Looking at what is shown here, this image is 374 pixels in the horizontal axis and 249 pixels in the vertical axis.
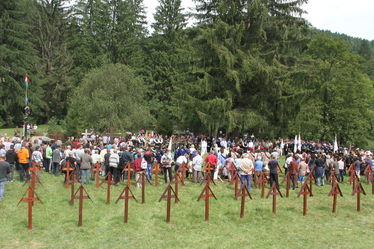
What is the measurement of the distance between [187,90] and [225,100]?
3493mm

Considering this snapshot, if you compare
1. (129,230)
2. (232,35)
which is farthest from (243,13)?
(129,230)

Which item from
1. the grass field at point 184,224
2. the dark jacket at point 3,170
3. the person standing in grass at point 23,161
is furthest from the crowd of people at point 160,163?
the dark jacket at point 3,170

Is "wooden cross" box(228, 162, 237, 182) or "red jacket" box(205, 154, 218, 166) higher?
"red jacket" box(205, 154, 218, 166)

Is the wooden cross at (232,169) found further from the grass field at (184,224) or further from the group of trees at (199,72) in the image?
the group of trees at (199,72)

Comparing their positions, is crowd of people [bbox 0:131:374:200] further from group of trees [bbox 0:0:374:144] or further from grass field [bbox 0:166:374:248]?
group of trees [bbox 0:0:374:144]

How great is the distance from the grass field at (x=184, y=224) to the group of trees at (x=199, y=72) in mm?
15952

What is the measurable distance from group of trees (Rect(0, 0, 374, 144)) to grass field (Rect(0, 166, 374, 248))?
15952 millimetres

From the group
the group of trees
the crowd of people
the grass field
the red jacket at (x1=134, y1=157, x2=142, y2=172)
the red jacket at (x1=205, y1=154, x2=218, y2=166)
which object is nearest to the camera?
the grass field

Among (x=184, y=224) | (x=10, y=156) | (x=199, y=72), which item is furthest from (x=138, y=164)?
(x=199, y=72)

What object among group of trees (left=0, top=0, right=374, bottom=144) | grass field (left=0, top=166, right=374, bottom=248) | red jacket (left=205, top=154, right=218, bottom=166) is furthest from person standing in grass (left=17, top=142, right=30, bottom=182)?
group of trees (left=0, top=0, right=374, bottom=144)

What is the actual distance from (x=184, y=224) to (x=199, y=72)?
809 inches

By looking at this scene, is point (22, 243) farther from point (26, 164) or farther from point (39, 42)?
point (39, 42)

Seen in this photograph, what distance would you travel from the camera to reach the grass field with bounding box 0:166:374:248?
9.25 m

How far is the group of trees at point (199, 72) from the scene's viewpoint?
A: 2941 cm
